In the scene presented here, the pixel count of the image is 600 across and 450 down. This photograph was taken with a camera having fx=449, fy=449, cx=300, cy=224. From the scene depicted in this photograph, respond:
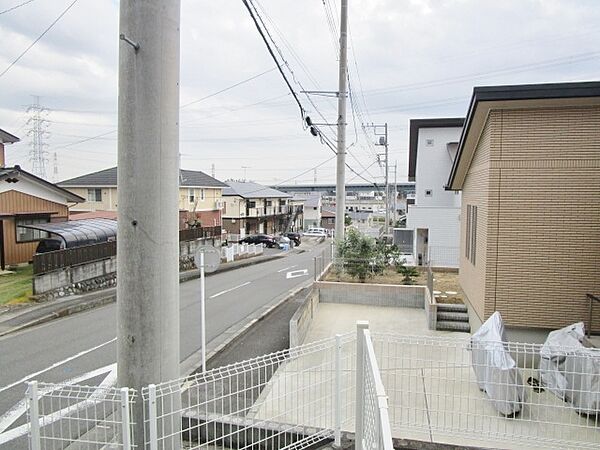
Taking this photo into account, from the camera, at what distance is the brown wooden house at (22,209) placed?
17.0 metres

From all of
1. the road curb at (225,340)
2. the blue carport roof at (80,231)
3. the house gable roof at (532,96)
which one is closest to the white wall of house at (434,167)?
the road curb at (225,340)

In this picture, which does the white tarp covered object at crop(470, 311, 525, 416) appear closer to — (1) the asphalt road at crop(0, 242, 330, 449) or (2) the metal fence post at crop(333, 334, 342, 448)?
(2) the metal fence post at crop(333, 334, 342, 448)

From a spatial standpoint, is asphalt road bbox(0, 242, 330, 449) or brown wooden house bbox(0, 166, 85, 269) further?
brown wooden house bbox(0, 166, 85, 269)

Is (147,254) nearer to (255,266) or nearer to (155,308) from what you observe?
(155,308)

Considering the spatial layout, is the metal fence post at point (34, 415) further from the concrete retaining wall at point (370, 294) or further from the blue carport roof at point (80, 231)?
the blue carport roof at point (80, 231)

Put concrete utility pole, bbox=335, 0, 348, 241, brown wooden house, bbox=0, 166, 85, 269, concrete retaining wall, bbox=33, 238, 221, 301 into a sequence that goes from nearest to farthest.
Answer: concrete retaining wall, bbox=33, 238, 221, 301 → concrete utility pole, bbox=335, 0, 348, 241 → brown wooden house, bbox=0, 166, 85, 269

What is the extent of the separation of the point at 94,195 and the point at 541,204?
104 ft

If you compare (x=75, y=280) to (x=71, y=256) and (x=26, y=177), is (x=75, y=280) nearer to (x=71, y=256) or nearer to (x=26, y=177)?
(x=71, y=256)

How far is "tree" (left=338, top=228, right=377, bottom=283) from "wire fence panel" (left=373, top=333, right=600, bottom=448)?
6.99 meters

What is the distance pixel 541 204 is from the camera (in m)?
7.98

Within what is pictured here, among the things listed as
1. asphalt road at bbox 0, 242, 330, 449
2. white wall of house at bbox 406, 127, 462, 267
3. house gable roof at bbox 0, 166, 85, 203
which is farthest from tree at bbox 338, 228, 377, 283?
house gable roof at bbox 0, 166, 85, 203

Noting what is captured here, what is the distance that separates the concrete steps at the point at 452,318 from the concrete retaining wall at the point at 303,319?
10.0ft

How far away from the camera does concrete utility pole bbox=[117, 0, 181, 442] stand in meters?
2.58

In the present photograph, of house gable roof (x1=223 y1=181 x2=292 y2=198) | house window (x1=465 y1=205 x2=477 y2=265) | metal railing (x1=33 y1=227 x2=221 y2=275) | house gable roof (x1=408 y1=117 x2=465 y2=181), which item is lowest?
metal railing (x1=33 y1=227 x2=221 y2=275)
